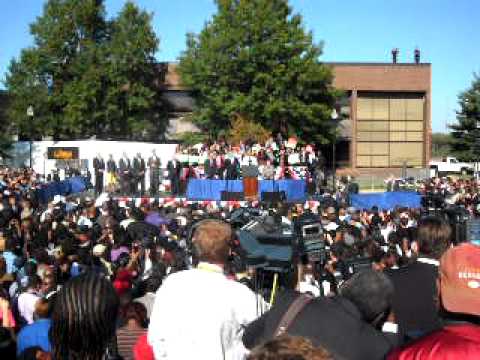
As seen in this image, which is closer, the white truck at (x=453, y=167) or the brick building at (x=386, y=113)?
the brick building at (x=386, y=113)

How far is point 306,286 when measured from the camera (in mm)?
6867

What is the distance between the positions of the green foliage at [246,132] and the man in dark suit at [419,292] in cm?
3731

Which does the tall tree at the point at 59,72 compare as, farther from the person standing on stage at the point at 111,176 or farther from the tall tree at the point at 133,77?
the person standing on stage at the point at 111,176

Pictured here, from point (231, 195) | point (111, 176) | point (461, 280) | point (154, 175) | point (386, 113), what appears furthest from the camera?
point (386, 113)

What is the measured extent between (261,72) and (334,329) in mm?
44009

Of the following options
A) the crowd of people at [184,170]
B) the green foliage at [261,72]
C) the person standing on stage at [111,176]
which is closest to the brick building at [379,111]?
the green foliage at [261,72]

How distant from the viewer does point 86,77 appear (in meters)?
47.6

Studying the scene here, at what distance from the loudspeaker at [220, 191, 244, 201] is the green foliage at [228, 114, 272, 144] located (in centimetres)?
1510

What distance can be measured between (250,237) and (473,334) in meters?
3.92

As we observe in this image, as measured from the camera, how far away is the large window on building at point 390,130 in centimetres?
5350

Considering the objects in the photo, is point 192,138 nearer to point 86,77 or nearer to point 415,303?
point 86,77

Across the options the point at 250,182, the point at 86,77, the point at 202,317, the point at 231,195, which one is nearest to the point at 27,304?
the point at 202,317

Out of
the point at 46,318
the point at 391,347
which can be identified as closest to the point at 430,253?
the point at 391,347

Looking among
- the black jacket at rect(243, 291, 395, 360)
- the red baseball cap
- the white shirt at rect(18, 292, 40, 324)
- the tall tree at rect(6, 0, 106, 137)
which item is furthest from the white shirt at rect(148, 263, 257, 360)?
the tall tree at rect(6, 0, 106, 137)
